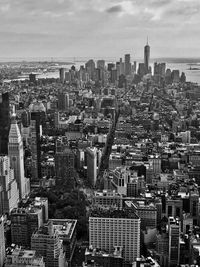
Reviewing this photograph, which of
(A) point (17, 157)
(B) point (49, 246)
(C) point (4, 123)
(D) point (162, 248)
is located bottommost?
(D) point (162, 248)

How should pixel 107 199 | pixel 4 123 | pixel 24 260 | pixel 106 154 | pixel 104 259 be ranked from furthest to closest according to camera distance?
pixel 106 154, pixel 4 123, pixel 107 199, pixel 104 259, pixel 24 260

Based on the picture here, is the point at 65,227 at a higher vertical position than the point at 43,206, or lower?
lower

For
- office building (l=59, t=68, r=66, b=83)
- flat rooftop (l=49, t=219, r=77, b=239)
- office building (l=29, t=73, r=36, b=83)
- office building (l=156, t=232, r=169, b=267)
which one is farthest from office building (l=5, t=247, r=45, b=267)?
office building (l=59, t=68, r=66, b=83)

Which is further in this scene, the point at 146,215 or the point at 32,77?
the point at 32,77

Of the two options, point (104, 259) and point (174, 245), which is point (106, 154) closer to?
point (174, 245)

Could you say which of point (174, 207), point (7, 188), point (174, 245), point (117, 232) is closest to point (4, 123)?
point (7, 188)

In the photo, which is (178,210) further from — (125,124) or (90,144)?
(125,124)

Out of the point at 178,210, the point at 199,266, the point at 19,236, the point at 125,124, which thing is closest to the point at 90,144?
the point at 125,124
